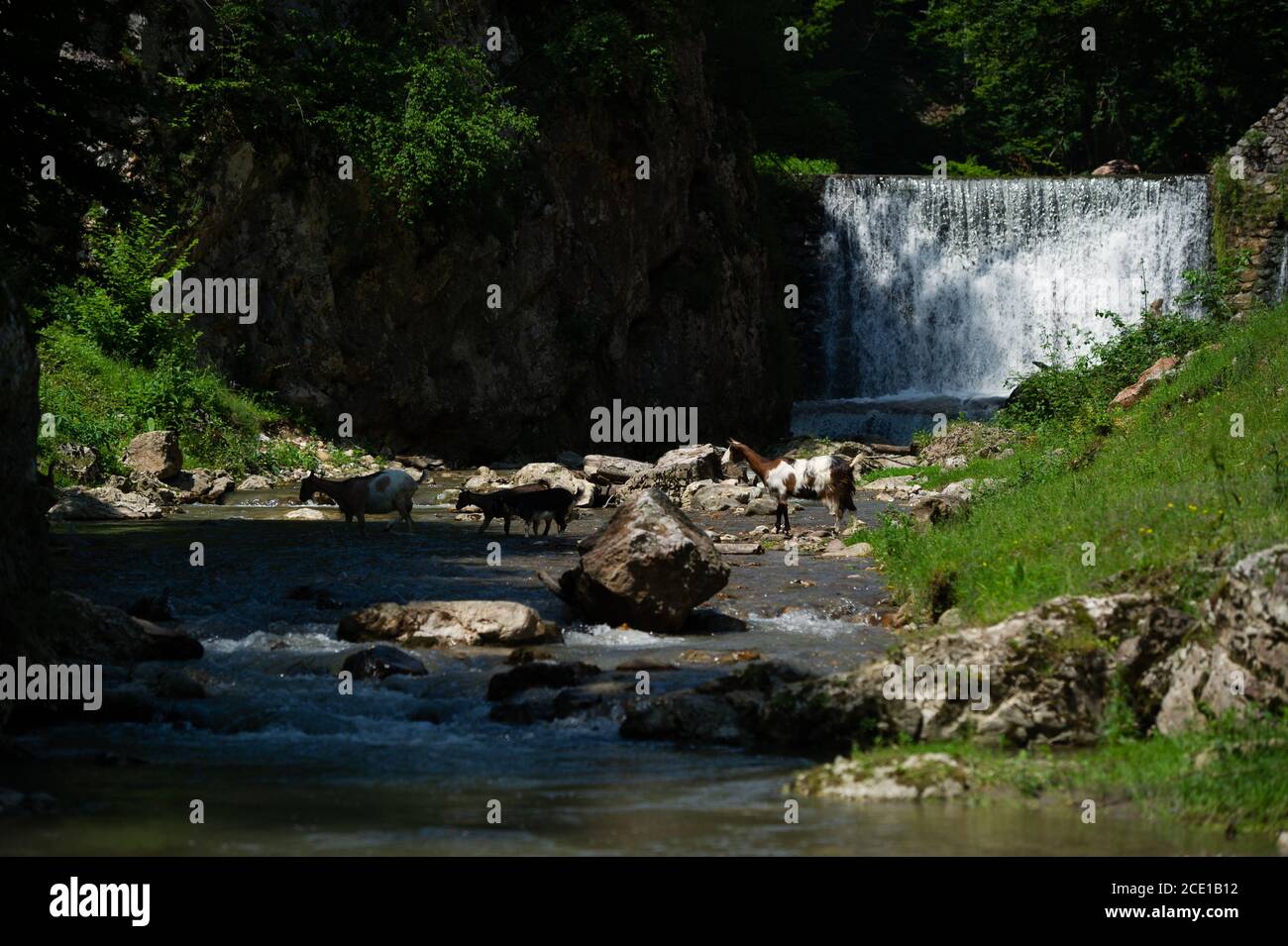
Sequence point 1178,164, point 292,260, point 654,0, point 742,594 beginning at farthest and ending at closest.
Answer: point 1178,164
point 654,0
point 292,260
point 742,594

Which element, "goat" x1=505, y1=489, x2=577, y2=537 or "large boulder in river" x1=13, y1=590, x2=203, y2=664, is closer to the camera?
"large boulder in river" x1=13, y1=590, x2=203, y2=664

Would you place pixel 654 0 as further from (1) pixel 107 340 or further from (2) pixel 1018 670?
(2) pixel 1018 670

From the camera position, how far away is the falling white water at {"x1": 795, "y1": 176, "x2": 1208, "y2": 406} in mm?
46594

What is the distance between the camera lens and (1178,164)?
63.8 meters

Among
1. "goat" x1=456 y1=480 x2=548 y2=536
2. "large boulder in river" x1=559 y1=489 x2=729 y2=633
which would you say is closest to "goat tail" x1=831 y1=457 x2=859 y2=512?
"goat" x1=456 y1=480 x2=548 y2=536

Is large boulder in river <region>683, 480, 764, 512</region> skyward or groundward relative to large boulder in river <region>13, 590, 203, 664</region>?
skyward

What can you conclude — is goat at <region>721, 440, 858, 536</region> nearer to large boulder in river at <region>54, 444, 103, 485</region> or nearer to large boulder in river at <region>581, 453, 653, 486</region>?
large boulder in river at <region>581, 453, 653, 486</region>

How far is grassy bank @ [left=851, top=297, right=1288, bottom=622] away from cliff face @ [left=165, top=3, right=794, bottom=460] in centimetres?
1549

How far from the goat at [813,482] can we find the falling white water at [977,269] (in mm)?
23552

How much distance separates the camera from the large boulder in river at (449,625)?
15.1 metres

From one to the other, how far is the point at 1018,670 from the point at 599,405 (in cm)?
3095

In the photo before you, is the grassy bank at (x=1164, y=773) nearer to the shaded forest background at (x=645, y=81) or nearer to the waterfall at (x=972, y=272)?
the shaded forest background at (x=645, y=81)
